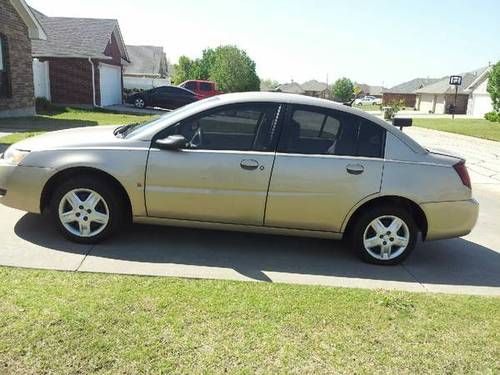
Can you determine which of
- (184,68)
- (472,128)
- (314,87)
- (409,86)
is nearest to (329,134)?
(472,128)

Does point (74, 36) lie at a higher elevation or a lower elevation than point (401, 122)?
higher

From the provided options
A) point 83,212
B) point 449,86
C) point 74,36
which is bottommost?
point 83,212

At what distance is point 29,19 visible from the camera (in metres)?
17.5

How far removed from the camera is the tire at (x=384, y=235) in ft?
15.6

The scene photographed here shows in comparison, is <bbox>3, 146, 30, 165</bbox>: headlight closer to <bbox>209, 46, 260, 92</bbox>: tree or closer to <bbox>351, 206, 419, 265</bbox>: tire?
<bbox>351, 206, 419, 265</bbox>: tire

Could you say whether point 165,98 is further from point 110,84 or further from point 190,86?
point 110,84

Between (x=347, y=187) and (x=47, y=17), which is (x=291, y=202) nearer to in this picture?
(x=347, y=187)

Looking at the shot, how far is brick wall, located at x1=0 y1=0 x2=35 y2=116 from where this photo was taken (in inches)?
640

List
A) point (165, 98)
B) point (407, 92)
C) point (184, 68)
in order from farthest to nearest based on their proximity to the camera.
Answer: point (407, 92), point (184, 68), point (165, 98)

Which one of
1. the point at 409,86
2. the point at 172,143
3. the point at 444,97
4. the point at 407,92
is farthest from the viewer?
the point at 409,86

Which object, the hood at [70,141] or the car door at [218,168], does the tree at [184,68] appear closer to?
the hood at [70,141]

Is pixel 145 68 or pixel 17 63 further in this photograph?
pixel 145 68

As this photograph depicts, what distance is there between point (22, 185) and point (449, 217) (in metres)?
4.20

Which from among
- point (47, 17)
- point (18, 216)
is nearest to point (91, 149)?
point (18, 216)
